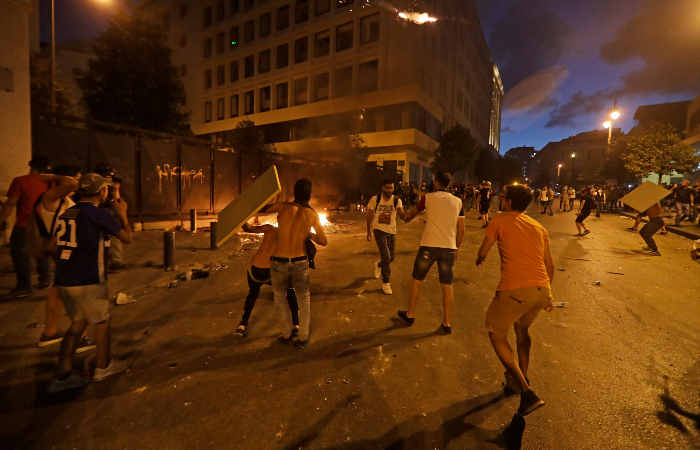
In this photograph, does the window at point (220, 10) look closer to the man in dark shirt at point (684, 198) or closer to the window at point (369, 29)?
the window at point (369, 29)

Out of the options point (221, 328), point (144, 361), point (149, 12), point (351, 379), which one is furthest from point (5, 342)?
point (149, 12)

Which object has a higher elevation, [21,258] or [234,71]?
[234,71]

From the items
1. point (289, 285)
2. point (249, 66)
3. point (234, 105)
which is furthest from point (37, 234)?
point (234, 105)

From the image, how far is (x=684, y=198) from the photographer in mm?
13164

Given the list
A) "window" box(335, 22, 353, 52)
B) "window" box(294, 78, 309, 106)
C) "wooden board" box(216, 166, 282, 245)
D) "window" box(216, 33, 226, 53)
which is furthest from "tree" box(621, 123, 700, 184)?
"window" box(216, 33, 226, 53)

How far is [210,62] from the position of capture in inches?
1548

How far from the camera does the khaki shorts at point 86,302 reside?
2.57 m

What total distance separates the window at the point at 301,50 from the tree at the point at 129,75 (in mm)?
19576

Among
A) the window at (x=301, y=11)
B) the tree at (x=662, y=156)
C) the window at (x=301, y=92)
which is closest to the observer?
the tree at (x=662, y=156)

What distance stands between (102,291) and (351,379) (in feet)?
7.02

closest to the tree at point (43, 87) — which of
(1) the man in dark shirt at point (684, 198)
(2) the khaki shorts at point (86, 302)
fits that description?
(2) the khaki shorts at point (86, 302)

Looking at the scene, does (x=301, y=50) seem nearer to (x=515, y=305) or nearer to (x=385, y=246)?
(x=385, y=246)

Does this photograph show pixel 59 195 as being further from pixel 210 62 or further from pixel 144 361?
pixel 210 62

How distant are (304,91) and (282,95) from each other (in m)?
2.75
